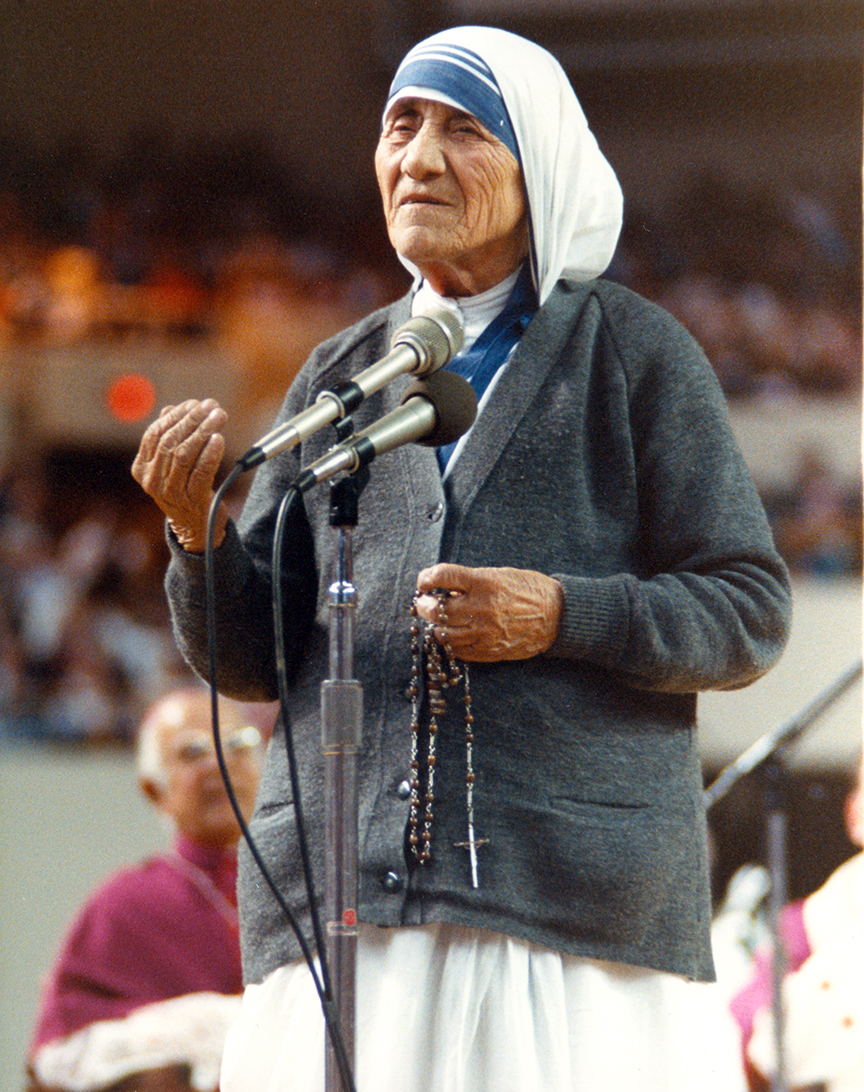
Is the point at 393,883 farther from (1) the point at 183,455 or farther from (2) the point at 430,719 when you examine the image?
(1) the point at 183,455

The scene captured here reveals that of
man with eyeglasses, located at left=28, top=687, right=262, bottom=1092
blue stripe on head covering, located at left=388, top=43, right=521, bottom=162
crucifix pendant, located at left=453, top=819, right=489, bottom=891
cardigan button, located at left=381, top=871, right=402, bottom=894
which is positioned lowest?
man with eyeglasses, located at left=28, top=687, right=262, bottom=1092

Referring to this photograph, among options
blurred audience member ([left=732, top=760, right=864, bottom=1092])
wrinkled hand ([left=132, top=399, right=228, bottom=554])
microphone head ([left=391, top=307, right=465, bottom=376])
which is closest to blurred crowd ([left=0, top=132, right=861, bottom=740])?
blurred audience member ([left=732, top=760, right=864, bottom=1092])

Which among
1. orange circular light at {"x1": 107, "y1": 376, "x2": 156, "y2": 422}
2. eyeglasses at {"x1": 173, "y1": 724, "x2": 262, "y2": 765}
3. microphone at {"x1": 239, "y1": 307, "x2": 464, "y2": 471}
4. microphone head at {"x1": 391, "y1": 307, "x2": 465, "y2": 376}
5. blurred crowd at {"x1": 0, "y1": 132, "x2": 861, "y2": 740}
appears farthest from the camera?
orange circular light at {"x1": 107, "y1": 376, "x2": 156, "y2": 422}

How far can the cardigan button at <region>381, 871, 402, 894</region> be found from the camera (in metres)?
1.32

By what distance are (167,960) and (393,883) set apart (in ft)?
6.33

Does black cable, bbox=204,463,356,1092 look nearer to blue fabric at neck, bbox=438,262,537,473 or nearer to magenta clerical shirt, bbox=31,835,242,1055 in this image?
blue fabric at neck, bbox=438,262,537,473

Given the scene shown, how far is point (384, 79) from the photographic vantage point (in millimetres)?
2059

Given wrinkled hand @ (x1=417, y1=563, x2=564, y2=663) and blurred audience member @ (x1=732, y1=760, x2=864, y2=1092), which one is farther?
blurred audience member @ (x1=732, y1=760, x2=864, y2=1092)

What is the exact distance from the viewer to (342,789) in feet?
4.08

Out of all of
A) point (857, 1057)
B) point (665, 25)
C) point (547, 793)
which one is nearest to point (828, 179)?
point (665, 25)

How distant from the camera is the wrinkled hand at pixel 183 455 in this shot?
1.30 metres

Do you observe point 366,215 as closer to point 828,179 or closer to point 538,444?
point 828,179

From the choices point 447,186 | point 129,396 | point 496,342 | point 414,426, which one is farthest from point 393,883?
point 129,396

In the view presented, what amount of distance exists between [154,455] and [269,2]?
1260 mm
